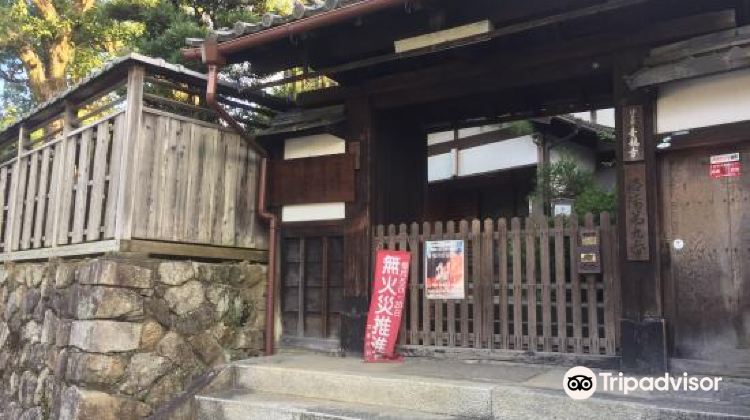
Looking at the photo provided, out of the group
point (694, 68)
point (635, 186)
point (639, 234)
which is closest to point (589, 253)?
point (639, 234)

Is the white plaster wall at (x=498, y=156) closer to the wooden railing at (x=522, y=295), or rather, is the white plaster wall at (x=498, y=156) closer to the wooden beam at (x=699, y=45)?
the wooden railing at (x=522, y=295)

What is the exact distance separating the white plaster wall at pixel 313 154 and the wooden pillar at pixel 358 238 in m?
0.23

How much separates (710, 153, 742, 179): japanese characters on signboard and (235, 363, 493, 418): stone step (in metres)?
3.14

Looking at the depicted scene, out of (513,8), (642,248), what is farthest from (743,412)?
(513,8)

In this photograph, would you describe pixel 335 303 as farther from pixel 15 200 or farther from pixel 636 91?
pixel 15 200

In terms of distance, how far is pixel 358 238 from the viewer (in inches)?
324

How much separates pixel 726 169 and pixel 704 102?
2.32 feet

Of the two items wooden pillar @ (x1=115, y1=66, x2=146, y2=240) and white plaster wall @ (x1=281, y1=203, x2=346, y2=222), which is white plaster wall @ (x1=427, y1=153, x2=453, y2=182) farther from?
wooden pillar @ (x1=115, y1=66, x2=146, y2=240)

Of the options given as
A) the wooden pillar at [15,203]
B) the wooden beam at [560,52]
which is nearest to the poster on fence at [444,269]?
the wooden beam at [560,52]

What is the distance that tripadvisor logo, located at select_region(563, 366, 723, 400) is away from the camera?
18.0 feet

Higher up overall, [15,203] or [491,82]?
[491,82]

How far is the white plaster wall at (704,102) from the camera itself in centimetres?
589

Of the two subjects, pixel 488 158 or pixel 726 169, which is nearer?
pixel 726 169

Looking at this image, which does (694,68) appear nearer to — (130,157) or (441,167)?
(130,157)
